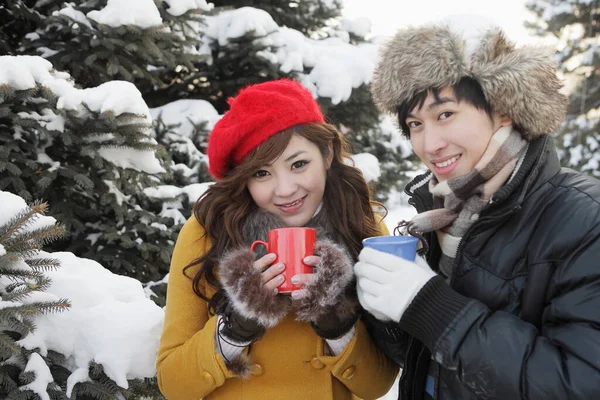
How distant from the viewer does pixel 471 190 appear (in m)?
1.50

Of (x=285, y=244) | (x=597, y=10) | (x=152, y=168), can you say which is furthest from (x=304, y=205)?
(x=597, y=10)

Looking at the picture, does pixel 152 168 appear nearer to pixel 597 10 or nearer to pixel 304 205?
pixel 304 205

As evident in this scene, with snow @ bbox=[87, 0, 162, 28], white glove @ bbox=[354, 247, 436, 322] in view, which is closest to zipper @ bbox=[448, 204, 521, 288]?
white glove @ bbox=[354, 247, 436, 322]

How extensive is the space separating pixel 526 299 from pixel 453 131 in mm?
560

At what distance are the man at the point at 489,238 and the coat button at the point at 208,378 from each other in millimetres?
676

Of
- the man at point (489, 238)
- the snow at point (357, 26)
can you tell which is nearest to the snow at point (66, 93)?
the man at point (489, 238)

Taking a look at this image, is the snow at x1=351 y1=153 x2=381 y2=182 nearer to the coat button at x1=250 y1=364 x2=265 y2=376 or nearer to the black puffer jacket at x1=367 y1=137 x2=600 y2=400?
the coat button at x1=250 y1=364 x2=265 y2=376

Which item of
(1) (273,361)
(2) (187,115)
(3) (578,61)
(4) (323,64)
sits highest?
(4) (323,64)

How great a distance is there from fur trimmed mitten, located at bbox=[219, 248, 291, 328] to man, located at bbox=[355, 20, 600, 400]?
308 mm

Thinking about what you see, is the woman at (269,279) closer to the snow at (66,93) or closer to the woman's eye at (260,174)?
the woman's eye at (260,174)

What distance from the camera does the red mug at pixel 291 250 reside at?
5.21 feet

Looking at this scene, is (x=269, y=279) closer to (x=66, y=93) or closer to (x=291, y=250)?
(x=291, y=250)

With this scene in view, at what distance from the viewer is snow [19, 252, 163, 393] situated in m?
1.84

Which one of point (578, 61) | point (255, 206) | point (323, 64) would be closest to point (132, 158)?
point (255, 206)
